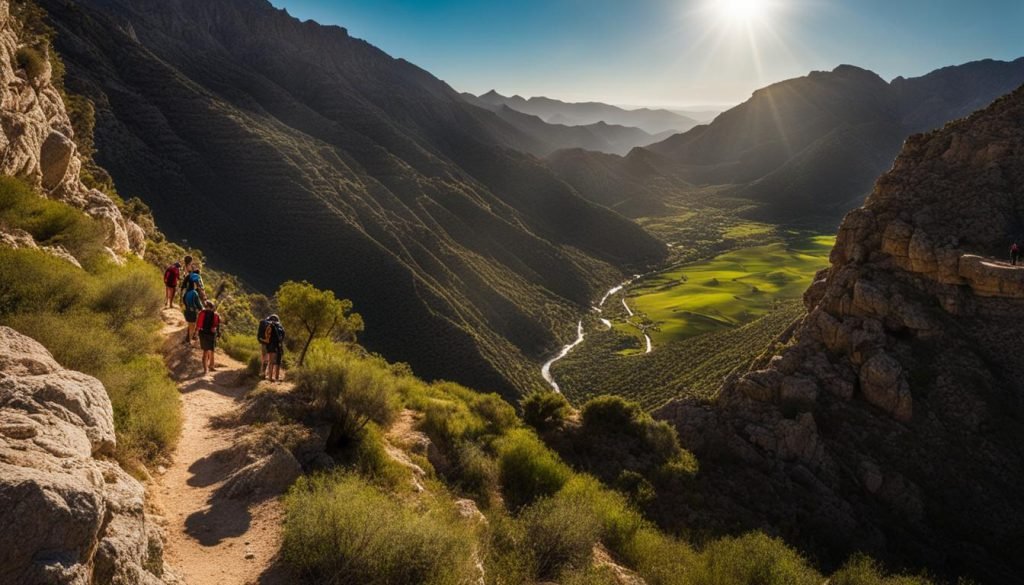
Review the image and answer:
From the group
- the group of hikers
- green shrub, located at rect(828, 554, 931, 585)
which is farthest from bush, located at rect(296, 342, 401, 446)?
green shrub, located at rect(828, 554, 931, 585)

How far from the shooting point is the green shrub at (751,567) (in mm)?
10547

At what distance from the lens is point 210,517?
8953 mm

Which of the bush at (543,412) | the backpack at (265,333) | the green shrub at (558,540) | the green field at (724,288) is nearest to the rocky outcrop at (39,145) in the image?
the backpack at (265,333)

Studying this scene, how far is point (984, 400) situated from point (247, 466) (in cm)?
2540

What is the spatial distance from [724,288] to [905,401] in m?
87.8

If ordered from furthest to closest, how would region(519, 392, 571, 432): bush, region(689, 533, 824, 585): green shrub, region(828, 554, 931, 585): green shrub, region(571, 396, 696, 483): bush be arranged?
region(519, 392, 571, 432): bush → region(571, 396, 696, 483): bush → region(828, 554, 931, 585): green shrub → region(689, 533, 824, 585): green shrub

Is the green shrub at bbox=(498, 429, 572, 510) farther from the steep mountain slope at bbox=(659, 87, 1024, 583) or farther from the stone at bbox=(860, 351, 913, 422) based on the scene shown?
the stone at bbox=(860, 351, 913, 422)

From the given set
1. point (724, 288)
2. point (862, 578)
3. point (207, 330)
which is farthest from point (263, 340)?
point (724, 288)

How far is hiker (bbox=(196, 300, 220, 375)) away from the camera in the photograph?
15.4m

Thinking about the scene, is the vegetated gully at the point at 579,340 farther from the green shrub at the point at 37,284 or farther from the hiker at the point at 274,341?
the green shrub at the point at 37,284

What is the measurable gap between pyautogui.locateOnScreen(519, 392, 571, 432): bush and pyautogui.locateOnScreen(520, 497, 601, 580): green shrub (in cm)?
858

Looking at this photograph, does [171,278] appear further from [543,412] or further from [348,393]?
[543,412]

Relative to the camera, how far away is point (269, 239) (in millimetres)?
70375

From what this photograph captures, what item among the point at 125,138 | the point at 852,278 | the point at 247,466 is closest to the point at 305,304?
the point at 247,466
